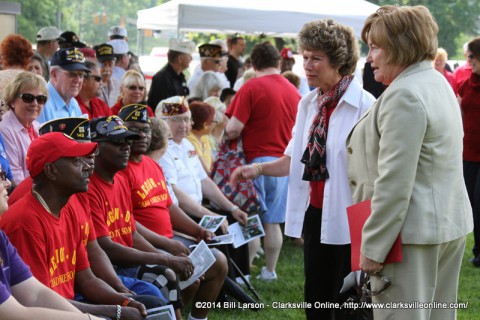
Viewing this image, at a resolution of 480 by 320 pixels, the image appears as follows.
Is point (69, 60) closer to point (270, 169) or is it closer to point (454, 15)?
point (270, 169)

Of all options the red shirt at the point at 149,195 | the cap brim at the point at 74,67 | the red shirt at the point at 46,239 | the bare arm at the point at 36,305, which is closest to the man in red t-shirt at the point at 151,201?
the red shirt at the point at 149,195

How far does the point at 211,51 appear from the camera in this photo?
447 inches

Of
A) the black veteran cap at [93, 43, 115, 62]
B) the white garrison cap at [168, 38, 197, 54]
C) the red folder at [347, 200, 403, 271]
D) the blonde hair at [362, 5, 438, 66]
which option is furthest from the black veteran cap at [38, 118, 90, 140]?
the white garrison cap at [168, 38, 197, 54]

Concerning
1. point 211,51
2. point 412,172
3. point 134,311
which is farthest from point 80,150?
point 211,51

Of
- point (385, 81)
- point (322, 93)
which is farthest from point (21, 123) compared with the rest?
point (385, 81)

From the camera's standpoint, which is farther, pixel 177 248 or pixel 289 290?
pixel 289 290

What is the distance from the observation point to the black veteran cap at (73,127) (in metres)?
4.56

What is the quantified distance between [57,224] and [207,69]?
7.72 m

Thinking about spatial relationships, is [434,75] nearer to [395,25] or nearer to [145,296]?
[395,25]

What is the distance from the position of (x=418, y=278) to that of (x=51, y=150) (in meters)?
1.83

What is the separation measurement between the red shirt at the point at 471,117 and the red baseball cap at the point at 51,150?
5.54 metres

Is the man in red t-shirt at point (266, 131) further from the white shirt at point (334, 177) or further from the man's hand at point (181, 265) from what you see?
the white shirt at point (334, 177)

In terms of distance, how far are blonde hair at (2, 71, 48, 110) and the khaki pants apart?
3.25 metres

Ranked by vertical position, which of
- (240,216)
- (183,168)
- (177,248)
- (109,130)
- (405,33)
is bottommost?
(240,216)
